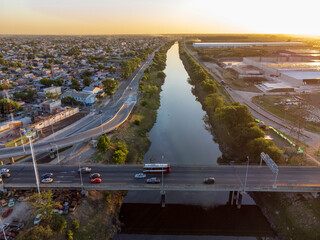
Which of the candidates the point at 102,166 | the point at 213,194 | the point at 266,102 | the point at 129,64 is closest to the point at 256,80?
the point at 266,102

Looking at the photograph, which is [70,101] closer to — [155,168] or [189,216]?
[155,168]

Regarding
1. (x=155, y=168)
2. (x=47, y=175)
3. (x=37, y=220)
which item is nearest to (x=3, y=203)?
(x=47, y=175)

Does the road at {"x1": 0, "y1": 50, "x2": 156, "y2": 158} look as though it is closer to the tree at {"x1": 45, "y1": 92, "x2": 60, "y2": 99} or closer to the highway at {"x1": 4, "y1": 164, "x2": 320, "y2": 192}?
the highway at {"x1": 4, "y1": 164, "x2": 320, "y2": 192}

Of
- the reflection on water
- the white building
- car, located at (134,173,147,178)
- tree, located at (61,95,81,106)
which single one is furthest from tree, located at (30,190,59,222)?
the white building

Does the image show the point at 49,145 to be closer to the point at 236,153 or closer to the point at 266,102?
the point at 236,153

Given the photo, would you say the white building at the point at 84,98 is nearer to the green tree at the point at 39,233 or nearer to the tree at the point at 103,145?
the tree at the point at 103,145
